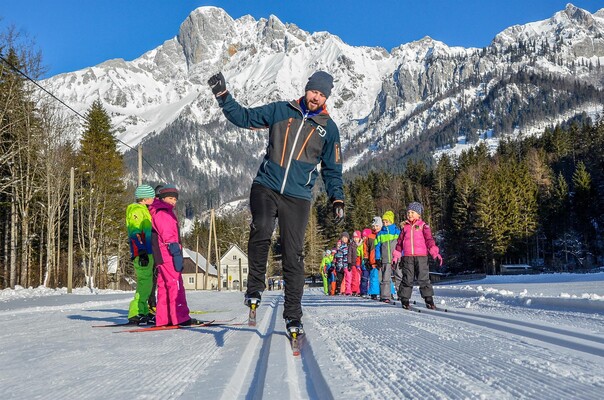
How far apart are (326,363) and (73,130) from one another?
1233 inches

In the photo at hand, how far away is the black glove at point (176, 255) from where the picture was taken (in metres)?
4.90

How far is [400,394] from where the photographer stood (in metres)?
1.94

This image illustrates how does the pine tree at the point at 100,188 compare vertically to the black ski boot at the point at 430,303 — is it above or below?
above

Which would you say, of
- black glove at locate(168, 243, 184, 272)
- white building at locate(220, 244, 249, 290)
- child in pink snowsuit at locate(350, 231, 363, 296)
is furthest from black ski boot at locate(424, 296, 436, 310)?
white building at locate(220, 244, 249, 290)

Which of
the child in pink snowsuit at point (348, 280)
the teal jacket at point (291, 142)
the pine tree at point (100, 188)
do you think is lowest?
the child in pink snowsuit at point (348, 280)

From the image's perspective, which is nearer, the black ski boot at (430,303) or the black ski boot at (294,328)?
the black ski boot at (294,328)

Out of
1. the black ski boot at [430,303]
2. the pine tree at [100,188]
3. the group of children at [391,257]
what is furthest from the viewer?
the pine tree at [100,188]

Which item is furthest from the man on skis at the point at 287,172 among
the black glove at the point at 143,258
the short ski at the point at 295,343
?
the black glove at the point at 143,258

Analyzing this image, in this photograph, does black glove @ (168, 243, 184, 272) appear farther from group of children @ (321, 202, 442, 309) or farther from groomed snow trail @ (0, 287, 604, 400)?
group of children @ (321, 202, 442, 309)

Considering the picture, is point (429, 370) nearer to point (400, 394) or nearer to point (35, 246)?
point (400, 394)

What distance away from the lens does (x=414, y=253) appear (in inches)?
301

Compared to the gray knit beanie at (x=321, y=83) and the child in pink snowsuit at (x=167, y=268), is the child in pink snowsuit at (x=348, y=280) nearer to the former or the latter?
the child in pink snowsuit at (x=167, y=268)

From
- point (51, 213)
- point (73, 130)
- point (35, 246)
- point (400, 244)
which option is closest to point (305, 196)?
point (400, 244)

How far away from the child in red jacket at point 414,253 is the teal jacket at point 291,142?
3767 millimetres
